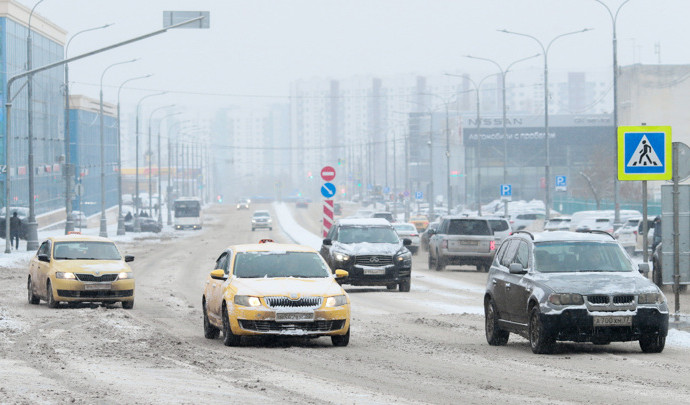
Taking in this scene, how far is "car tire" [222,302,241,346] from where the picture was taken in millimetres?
16688

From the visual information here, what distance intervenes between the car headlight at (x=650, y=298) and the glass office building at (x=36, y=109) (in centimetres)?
7926

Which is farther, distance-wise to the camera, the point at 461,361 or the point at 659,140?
the point at 659,140

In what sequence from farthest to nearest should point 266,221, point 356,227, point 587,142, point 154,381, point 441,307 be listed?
point 587,142 < point 266,221 < point 356,227 < point 441,307 < point 154,381

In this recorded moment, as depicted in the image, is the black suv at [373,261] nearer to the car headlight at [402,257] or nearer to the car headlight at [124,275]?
the car headlight at [402,257]

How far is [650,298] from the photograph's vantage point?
15.2 m

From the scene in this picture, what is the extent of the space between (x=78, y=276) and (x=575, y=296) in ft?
40.2

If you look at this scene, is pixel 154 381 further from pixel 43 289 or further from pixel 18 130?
pixel 18 130

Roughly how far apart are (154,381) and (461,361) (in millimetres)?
3928

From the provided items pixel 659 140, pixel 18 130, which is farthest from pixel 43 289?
pixel 18 130

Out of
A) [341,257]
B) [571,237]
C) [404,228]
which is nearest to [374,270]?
[341,257]

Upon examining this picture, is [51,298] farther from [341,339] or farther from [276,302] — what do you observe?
[341,339]

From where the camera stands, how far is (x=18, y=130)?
102 metres

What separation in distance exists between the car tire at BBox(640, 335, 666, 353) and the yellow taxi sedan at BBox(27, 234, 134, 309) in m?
12.0

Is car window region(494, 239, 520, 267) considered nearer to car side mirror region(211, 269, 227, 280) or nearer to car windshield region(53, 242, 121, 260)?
car side mirror region(211, 269, 227, 280)
